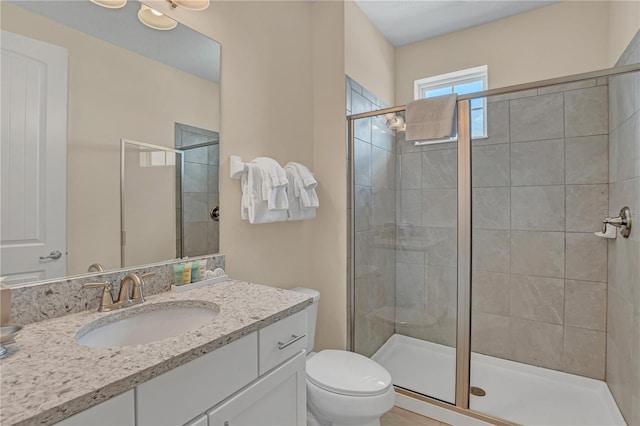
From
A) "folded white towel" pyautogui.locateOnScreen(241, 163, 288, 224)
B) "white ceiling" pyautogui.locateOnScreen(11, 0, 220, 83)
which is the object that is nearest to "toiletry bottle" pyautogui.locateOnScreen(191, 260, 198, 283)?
"folded white towel" pyautogui.locateOnScreen(241, 163, 288, 224)

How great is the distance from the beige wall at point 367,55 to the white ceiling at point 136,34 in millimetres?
974

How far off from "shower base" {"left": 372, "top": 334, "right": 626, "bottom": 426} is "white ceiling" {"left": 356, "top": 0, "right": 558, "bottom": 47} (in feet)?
7.95

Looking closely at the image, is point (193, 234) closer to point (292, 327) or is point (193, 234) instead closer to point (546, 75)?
point (292, 327)

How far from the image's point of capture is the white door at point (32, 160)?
36.5 inches

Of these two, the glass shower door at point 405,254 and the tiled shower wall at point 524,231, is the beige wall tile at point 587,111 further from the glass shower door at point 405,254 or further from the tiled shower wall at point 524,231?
the glass shower door at point 405,254

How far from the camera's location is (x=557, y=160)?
7.11 ft

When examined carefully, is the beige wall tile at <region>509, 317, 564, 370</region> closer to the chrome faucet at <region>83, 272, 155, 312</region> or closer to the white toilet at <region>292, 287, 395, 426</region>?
the white toilet at <region>292, 287, 395, 426</region>

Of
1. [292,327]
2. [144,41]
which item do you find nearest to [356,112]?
[144,41]

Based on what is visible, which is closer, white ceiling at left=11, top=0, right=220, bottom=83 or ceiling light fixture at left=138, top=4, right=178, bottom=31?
white ceiling at left=11, top=0, right=220, bottom=83

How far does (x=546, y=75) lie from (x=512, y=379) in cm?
223

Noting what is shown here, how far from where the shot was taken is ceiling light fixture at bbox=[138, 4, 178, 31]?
1.27 m

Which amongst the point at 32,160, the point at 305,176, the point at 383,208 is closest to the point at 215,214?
the point at 305,176

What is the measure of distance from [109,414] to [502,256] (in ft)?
8.31

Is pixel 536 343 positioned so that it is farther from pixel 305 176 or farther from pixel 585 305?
pixel 305 176
